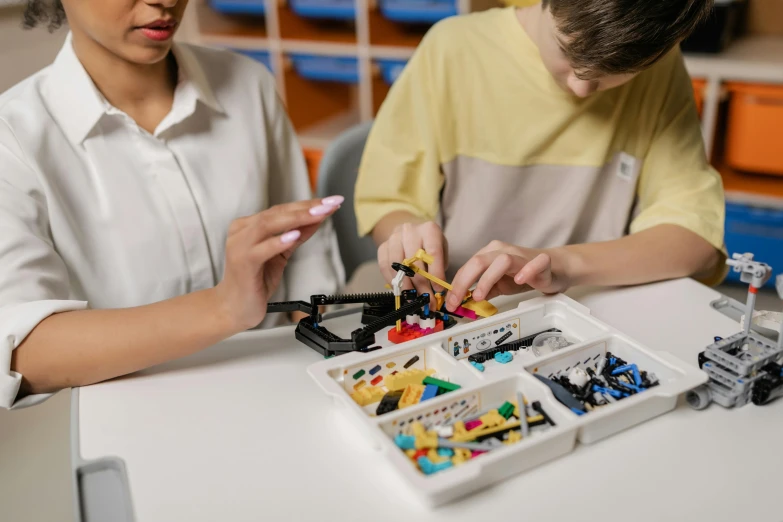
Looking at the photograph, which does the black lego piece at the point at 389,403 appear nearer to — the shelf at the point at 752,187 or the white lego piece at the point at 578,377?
the white lego piece at the point at 578,377

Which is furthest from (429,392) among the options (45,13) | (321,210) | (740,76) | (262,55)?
(262,55)

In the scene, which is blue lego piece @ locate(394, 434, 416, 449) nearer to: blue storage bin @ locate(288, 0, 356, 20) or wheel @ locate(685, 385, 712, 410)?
wheel @ locate(685, 385, 712, 410)

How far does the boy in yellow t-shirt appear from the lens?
969mm

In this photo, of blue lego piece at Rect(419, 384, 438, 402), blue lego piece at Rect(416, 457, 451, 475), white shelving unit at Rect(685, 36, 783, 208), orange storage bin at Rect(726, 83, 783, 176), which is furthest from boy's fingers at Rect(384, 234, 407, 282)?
orange storage bin at Rect(726, 83, 783, 176)

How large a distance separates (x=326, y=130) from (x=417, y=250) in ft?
5.25

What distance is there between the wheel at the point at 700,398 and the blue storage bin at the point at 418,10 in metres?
1.49

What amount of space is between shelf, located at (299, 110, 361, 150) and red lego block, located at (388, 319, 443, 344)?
150cm

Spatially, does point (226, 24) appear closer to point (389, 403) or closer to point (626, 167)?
point (626, 167)

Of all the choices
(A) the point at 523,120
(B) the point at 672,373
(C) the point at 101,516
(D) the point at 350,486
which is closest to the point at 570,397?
(B) the point at 672,373

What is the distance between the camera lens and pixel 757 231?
6.32 ft

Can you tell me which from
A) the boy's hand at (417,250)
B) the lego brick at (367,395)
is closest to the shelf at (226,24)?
the boy's hand at (417,250)

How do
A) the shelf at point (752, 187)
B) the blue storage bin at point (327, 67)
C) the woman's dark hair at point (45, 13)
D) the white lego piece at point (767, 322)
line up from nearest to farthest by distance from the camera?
the white lego piece at point (767, 322) < the woman's dark hair at point (45, 13) < the shelf at point (752, 187) < the blue storage bin at point (327, 67)

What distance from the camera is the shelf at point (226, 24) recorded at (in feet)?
7.52

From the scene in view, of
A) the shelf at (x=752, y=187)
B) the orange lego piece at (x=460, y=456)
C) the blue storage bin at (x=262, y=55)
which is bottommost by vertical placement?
the shelf at (x=752, y=187)
